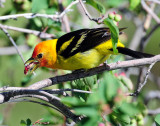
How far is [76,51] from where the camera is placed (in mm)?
4016

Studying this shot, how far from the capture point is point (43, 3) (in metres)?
3.74

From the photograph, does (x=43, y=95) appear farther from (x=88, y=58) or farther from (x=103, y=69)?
(x=88, y=58)

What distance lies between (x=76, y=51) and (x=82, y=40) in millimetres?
164

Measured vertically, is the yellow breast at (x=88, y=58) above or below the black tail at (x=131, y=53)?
below

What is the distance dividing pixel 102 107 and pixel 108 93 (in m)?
0.09

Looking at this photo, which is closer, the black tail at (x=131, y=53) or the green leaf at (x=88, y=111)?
the green leaf at (x=88, y=111)

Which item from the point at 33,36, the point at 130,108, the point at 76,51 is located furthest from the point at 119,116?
the point at 33,36

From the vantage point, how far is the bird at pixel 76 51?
3904 mm

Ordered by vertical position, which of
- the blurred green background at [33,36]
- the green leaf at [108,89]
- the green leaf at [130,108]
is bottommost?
the blurred green background at [33,36]

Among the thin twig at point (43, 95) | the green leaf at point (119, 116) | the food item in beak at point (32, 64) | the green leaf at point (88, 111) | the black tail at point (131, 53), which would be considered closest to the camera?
the green leaf at point (88, 111)

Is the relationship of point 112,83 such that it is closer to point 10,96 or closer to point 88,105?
point 88,105

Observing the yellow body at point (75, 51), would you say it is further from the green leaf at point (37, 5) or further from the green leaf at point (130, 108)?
the green leaf at point (130, 108)

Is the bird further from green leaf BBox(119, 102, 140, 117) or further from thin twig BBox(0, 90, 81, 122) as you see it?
green leaf BBox(119, 102, 140, 117)

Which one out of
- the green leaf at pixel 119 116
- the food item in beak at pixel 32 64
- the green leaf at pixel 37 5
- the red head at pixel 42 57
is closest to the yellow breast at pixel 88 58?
the red head at pixel 42 57
